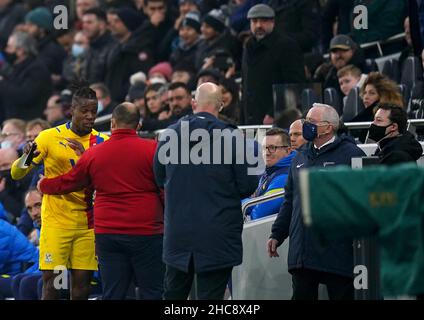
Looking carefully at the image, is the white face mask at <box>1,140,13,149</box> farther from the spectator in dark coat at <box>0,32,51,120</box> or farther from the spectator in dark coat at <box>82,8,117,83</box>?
the spectator in dark coat at <box>82,8,117,83</box>

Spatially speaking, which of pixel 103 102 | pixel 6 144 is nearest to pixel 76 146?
pixel 6 144

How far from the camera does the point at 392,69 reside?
15.6m

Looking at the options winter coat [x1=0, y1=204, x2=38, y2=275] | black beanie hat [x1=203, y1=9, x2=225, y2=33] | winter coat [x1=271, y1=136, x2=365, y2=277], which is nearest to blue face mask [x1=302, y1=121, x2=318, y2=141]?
winter coat [x1=271, y1=136, x2=365, y2=277]

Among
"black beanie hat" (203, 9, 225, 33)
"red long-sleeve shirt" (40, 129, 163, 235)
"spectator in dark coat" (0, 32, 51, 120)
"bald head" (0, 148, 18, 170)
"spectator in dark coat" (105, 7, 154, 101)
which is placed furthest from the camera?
"spectator in dark coat" (0, 32, 51, 120)

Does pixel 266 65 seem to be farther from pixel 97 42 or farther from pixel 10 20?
pixel 10 20

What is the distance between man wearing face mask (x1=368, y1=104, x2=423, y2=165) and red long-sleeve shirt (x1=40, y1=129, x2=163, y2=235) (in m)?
1.74

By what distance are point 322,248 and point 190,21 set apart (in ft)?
28.7

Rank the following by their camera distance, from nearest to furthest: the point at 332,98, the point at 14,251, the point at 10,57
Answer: the point at 14,251, the point at 332,98, the point at 10,57

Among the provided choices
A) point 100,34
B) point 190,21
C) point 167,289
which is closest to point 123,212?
point 167,289

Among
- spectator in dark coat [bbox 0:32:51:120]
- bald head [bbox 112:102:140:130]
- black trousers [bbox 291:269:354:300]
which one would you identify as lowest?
black trousers [bbox 291:269:354:300]

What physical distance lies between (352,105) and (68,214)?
3743 mm

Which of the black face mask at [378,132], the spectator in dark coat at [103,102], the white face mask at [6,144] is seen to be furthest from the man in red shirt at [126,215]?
the spectator in dark coat at [103,102]

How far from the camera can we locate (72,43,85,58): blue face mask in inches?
851

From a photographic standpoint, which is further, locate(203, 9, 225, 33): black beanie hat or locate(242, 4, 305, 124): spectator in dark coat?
locate(203, 9, 225, 33): black beanie hat
